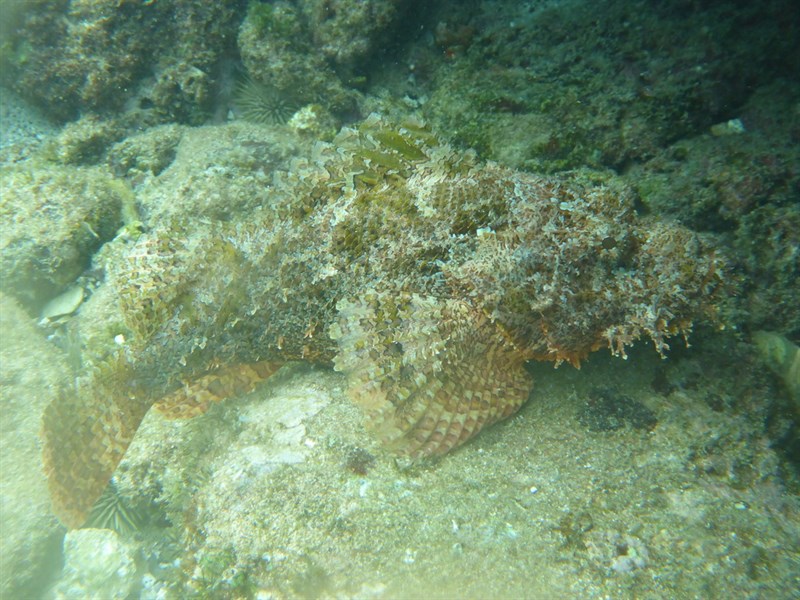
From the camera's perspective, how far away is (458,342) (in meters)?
3.62

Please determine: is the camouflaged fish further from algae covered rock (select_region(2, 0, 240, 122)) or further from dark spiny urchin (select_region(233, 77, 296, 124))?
algae covered rock (select_region(2, 0, 240, 122))

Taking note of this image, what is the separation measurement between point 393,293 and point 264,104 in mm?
3688

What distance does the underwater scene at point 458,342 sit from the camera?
3.16 meters

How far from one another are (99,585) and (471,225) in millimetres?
5243

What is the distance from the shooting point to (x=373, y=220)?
378cm

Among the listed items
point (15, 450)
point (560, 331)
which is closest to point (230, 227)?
point (560, 331)

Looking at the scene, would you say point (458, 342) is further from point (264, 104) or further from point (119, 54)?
point (119, 54)

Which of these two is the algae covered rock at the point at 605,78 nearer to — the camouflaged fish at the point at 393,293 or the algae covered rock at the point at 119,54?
the camouflaged fish at the point at 393,293

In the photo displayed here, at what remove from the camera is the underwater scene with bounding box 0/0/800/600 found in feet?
10.4

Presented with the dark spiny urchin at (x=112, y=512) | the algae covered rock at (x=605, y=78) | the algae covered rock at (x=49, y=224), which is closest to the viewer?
the algae covered rock at (x=605, y=78)

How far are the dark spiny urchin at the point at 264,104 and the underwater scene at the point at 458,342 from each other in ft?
2.62

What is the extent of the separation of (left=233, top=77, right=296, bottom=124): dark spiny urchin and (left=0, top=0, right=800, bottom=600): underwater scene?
0.80 m

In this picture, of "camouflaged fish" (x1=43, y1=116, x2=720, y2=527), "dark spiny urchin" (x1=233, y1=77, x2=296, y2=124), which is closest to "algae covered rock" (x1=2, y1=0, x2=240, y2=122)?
"dark spiny urchin" (x1=233, y1=77, x2=296, y2=124)

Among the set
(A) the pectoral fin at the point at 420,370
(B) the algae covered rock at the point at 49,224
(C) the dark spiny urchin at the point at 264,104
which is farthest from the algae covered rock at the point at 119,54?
(A) the pectoral fin at the point at 420,370
